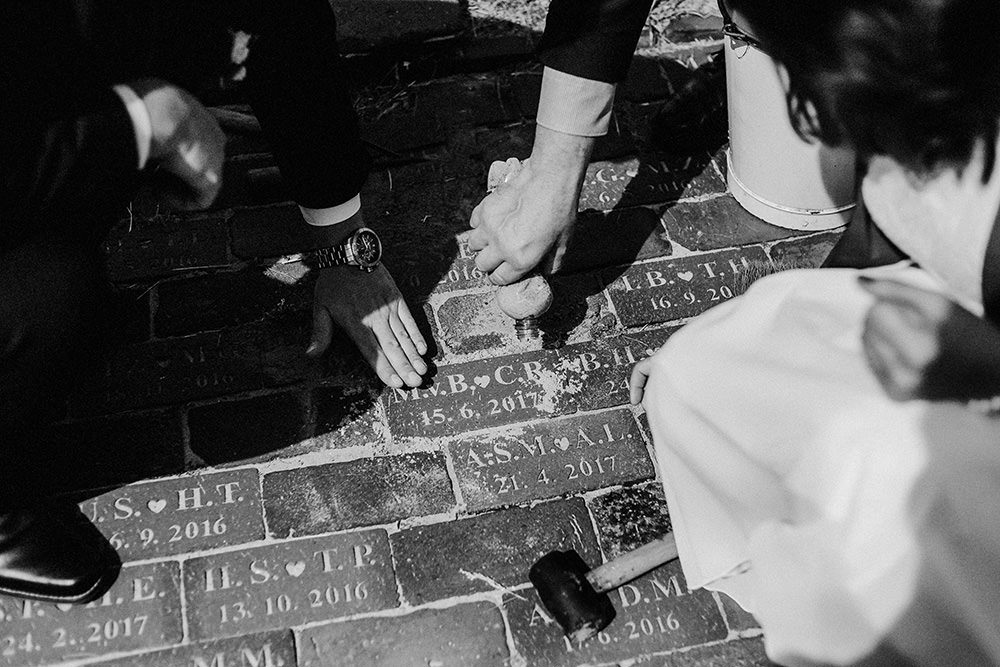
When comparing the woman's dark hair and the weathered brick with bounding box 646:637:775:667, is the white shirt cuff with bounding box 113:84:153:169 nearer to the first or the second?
the woman's dark hair

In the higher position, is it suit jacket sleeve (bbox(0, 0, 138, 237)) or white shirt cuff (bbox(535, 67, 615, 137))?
suit jacket sleeve (bbox(0, 0, 138, 237))

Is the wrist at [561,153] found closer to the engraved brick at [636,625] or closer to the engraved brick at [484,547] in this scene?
the engraved brick at [484,547]

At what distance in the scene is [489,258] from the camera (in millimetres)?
2367

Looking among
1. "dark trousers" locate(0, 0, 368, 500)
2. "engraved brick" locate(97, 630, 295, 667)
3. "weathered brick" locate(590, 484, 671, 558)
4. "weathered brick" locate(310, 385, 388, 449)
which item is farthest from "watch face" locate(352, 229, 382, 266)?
"engraved brick" locate(97, 630, 295, 667)

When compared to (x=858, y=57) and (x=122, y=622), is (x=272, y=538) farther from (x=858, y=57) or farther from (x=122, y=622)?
(x=858, y=57)

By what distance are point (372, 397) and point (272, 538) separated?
46 cm

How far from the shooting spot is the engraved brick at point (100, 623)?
1974mm

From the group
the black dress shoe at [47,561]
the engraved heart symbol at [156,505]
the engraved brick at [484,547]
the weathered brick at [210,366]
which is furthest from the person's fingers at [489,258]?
the black dress shoe at [47,561]

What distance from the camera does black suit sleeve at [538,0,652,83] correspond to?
6.78 feet

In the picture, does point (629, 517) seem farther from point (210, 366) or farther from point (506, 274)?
point (210, 366)

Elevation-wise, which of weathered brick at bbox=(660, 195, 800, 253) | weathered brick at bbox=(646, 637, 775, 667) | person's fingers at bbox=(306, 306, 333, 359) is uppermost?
person's fingers at bbox=(306, 306, 333, 359)

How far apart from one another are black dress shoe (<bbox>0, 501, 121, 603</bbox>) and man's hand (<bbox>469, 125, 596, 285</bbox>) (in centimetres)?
119

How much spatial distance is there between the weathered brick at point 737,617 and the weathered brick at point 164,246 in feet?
5.55

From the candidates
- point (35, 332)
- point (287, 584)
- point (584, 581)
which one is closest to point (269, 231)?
point (35, 332)
